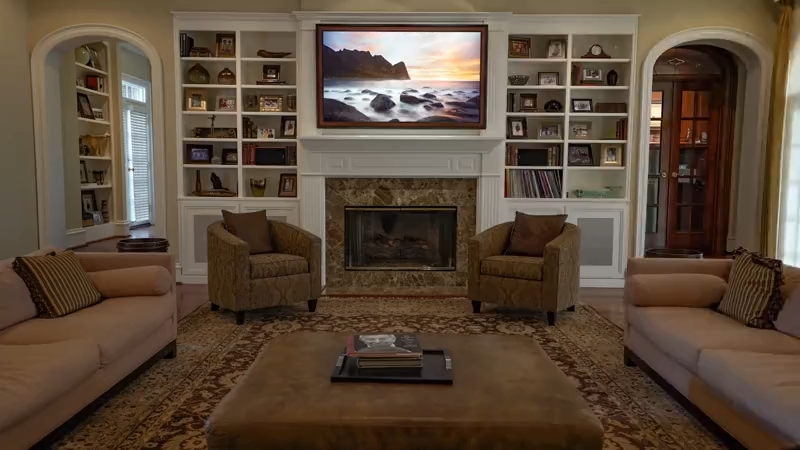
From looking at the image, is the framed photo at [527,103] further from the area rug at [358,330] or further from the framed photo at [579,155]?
the area rug at [358,330]

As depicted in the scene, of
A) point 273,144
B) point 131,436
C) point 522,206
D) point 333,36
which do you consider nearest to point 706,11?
point 522,206

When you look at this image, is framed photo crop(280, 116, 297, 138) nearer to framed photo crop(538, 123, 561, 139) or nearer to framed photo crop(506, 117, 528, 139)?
framed photo crop(506, 117, 528, 139)

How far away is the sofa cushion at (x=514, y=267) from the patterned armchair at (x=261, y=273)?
145 centimetres

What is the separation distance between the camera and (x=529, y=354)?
278cm

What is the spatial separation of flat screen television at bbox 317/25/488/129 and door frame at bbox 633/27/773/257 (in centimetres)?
175

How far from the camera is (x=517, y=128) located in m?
6.51

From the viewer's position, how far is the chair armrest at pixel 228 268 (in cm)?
473

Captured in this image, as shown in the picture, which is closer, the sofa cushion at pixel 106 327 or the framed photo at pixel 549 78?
the sofa cushion at pixel 106 327

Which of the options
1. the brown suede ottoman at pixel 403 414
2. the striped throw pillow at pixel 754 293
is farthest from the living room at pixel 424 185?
the brown suede ottoman at pixel 403 414

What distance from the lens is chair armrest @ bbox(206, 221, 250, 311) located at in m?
4.73

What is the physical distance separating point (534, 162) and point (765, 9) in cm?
280

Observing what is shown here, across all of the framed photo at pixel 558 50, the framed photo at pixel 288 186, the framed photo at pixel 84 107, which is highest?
the framed photo at pixel 558 50

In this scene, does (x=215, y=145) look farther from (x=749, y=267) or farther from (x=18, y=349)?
(x=749, y=267)

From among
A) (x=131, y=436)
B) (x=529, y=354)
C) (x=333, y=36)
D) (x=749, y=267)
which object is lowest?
(x=131, y=436)
